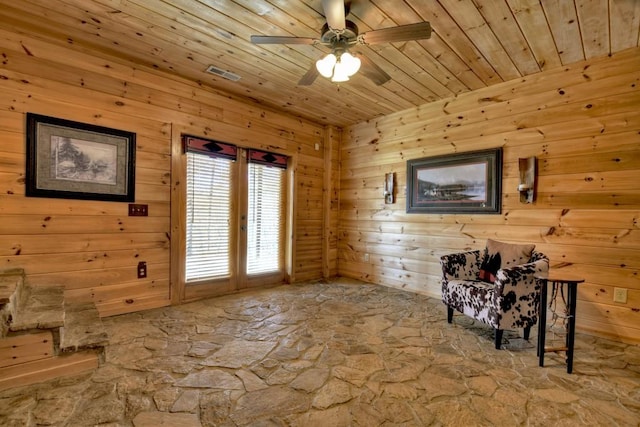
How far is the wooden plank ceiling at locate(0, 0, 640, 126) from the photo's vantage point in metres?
2.24

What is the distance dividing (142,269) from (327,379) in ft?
7.85

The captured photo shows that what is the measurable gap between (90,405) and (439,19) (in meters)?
3.51

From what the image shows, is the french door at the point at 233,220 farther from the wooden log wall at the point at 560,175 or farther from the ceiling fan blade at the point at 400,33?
the ceiling fan blade at the point at 400,33

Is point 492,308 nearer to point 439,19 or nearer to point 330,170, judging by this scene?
point 439,19

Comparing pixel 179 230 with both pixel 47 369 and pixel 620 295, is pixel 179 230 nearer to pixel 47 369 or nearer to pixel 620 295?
pixel 47 369

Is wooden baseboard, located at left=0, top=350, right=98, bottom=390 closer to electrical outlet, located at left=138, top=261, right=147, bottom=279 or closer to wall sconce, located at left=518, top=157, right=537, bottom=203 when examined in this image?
electrical outlet, located at left=138, top=261, right=147, bottom=279

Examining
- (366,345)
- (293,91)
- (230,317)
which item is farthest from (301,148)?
(366,345)

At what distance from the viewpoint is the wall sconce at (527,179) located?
3195 mm

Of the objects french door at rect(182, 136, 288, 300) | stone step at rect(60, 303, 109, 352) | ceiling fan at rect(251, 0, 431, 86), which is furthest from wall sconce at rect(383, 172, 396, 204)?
stone step at rect(60, 303, 109, 352)

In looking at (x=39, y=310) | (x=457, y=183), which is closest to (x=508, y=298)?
(x=457, y=183)

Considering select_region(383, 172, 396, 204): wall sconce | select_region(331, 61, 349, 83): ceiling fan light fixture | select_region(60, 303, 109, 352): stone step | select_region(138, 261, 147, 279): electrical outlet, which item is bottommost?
select_region(60, 303, 109, 352): stone step

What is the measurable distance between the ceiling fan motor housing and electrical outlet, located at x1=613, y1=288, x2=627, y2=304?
3222mm

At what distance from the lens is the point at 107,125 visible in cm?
303

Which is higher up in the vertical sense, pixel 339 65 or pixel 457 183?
pixel 339 65
